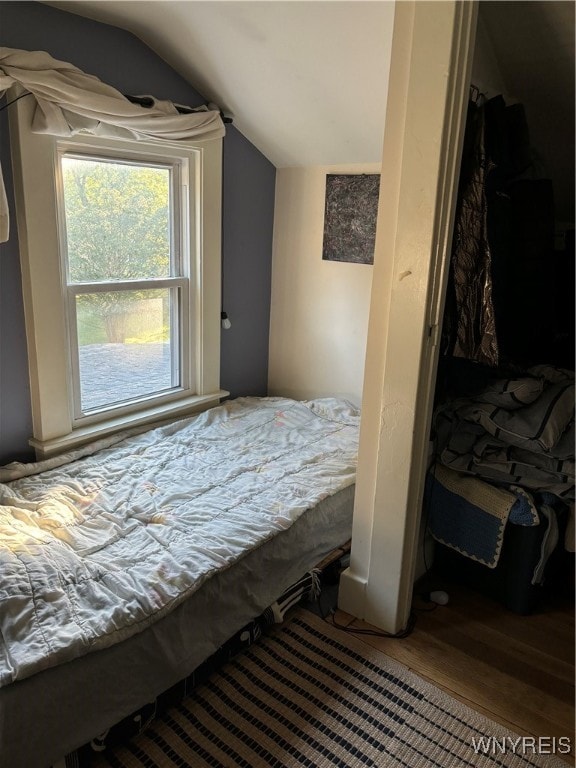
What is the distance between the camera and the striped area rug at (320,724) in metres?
1.47

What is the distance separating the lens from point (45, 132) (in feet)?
6.97

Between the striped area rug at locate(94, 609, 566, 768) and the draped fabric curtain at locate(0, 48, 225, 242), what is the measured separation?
1.72m

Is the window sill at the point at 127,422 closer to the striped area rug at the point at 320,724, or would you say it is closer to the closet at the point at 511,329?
the striped area rug at the point at 320,724

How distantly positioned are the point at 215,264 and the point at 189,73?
0.90 meters

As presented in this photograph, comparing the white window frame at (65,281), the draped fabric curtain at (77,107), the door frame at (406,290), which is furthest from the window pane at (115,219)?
the door frame at (406,290)

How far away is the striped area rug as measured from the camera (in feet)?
4.84

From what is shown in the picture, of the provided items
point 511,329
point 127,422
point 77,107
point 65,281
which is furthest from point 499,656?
point 77,107

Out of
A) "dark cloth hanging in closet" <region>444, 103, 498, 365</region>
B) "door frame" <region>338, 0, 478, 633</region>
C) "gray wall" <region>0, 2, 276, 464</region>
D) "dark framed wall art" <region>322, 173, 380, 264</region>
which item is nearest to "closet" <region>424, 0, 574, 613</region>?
"dark cloth hanging in closet" <region>444, 103, 498, 365</region>

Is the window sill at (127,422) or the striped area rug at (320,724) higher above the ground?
the window sill at (127,422)

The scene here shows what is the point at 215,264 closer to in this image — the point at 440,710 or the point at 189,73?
the point at 189,73

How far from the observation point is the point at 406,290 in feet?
5.35

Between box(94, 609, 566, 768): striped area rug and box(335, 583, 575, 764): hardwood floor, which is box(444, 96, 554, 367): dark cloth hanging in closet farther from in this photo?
box(94, 609, 566, 768): striped area rug

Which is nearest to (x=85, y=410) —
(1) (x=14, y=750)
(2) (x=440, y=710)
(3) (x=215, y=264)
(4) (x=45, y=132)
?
(3) (x=215, y=264)

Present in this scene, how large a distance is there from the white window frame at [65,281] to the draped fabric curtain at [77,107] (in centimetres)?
7
